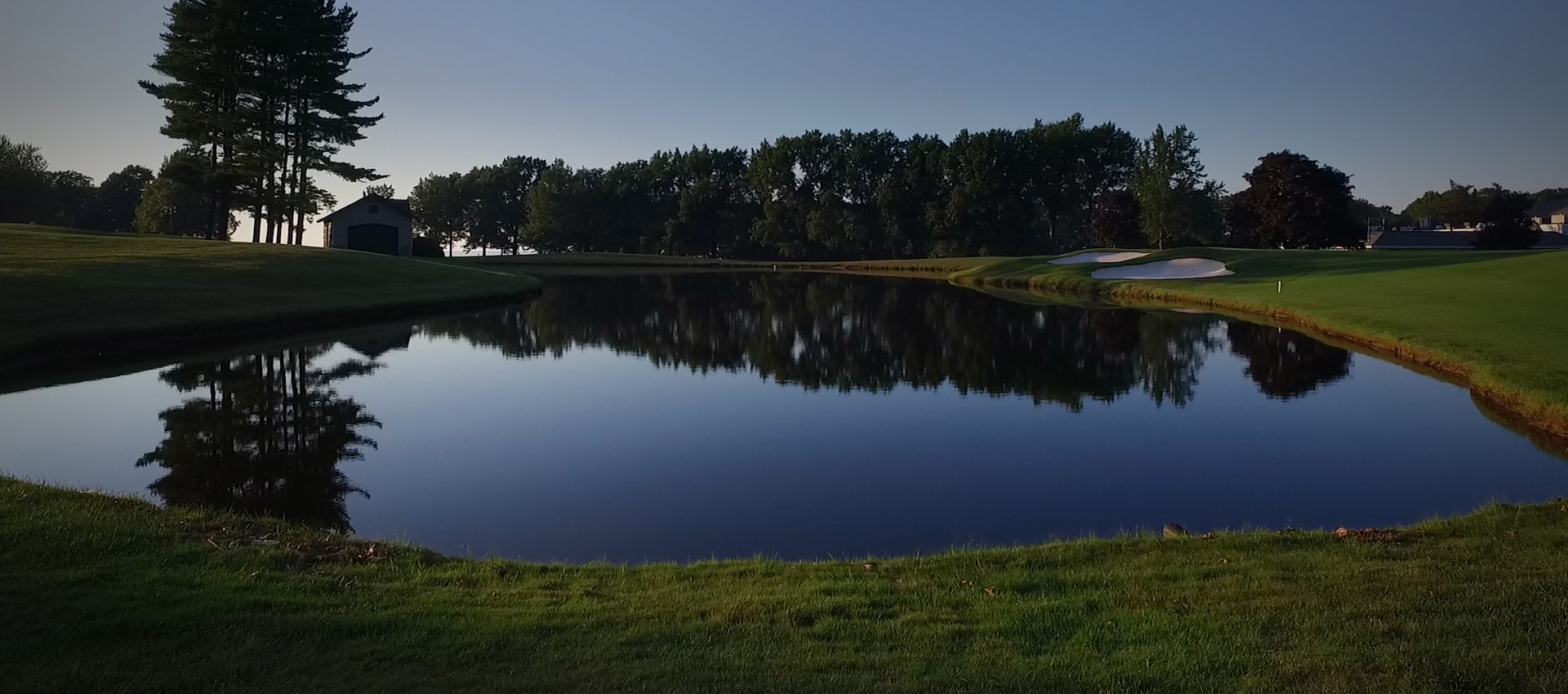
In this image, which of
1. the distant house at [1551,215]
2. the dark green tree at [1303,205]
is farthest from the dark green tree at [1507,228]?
the distant house at [1551,215]

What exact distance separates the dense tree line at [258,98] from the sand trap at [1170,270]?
3951cm

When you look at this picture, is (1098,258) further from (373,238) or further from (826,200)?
(373,238)

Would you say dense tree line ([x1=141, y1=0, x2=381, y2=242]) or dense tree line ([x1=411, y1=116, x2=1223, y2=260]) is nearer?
dense tree line ([x1=141, y1=0, x2=381, y2=242])

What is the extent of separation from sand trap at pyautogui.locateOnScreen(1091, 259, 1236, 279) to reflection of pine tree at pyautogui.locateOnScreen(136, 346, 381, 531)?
3797 cm

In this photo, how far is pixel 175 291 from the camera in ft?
82.3

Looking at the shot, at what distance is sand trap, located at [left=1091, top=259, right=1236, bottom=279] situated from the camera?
1788 inches

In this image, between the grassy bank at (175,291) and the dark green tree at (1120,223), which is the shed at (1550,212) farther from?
the grassy bank at (175,291)

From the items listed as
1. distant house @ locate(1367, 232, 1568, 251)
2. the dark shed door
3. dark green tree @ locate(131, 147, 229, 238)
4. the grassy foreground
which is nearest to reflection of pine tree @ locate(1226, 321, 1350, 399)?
the grassy foreground

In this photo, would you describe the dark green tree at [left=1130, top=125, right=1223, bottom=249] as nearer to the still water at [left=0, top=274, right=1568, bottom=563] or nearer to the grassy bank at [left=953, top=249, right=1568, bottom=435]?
the grassy bank at [left=953, top=249, right=1568, bottom=435]

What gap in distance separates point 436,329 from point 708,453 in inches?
710

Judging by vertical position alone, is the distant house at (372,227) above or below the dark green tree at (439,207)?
below

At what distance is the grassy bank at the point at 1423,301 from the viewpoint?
50.6 feet

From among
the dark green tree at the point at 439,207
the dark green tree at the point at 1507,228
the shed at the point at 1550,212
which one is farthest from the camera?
the dark green tree at the point at 439,207

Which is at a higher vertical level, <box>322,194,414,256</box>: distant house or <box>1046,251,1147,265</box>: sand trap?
<box>322,194,414,256</box>: distant house
